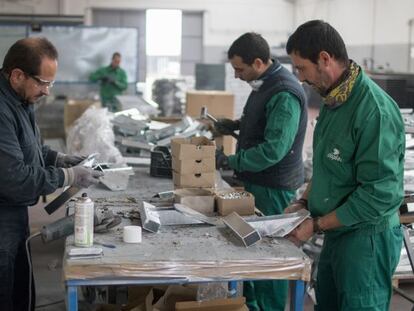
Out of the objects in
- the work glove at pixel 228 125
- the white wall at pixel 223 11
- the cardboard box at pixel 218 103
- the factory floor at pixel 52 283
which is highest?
the white wall at pixel 223 11

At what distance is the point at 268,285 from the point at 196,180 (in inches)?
23.4

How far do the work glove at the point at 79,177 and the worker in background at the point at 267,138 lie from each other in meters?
0.69

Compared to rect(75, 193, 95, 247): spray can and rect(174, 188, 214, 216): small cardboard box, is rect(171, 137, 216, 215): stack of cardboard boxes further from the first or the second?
rect(75, 193, 95, 247): spray can

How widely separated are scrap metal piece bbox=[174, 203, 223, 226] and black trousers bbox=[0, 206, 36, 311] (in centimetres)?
53

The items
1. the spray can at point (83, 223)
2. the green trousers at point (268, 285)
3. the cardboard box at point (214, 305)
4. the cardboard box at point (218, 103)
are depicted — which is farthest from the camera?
the cardboard box at point (218, 103)

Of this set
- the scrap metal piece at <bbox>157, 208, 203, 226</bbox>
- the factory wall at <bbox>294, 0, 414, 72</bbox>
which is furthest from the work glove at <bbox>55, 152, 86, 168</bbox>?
the factory wall at <bbox>294, 0, 414, 72</bbox>

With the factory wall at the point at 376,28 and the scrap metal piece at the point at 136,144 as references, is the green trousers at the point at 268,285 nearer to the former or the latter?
the scrap metal piece at the point at 136,144

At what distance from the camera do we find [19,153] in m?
1.84

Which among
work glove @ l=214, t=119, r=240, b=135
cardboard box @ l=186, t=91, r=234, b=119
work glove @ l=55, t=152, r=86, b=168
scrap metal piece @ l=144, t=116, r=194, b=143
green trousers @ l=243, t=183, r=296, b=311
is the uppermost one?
cardboard box @ l=186, t=91, r=234, b=119

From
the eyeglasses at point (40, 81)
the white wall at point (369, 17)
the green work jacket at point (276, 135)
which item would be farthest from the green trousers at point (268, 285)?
the white wall at point (369, 17)

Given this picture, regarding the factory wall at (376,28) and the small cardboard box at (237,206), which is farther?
the factory wall at (376,28)

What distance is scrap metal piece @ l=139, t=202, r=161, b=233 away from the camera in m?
1.84

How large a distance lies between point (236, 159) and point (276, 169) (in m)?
0.20

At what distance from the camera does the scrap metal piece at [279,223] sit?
178 centimetres
